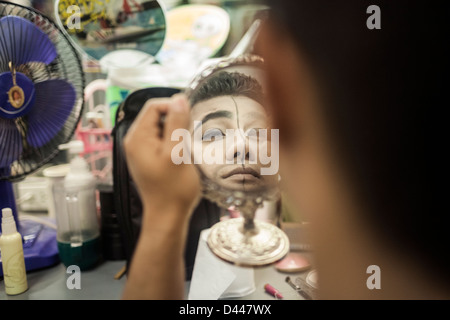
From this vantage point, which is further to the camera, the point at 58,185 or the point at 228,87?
the point at 58,185

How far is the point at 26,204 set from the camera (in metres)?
1.14

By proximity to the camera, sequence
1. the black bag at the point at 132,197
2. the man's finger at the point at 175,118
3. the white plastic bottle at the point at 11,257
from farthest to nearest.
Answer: the white plastic bottle at the point at 11,257, the black bag at the point at 132,197, the man's finger at the point at 175,118

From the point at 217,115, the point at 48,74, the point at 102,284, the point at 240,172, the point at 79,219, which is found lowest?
the point at 102,284

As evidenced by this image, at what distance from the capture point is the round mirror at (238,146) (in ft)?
1.96

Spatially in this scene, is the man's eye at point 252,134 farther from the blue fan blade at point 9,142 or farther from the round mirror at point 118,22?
the blue fan blade at point 9,142

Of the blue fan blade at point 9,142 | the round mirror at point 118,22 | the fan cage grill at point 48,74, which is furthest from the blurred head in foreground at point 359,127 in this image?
the blue fan blade at point 9,142

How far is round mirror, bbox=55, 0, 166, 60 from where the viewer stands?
680 mm

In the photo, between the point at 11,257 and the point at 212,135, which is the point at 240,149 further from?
the point at 11,257

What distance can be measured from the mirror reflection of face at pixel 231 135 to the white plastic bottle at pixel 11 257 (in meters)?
0.54

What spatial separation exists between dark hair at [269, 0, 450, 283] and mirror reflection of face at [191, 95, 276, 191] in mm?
146

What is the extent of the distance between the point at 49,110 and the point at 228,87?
21.0 inches

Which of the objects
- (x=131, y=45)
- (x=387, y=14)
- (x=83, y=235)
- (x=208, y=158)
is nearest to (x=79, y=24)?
(x=131, y=45)

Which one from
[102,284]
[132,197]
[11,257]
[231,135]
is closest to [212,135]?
[231,135]

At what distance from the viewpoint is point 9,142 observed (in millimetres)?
791
